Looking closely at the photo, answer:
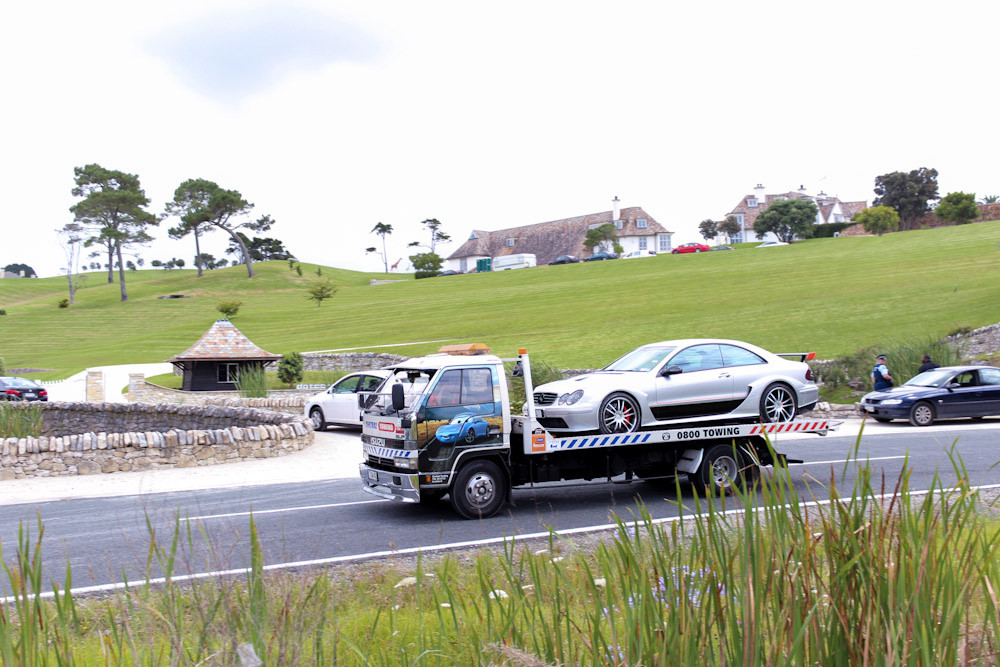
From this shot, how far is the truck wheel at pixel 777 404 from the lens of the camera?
34.8 feet

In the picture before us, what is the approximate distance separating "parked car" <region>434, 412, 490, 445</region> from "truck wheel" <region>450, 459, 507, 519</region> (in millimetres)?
341

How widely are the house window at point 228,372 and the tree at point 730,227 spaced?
304 ft

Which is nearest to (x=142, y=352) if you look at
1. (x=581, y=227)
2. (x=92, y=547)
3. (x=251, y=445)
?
(x=251, y=445)

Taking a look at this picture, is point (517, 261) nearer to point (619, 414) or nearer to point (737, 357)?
point (737, 357)

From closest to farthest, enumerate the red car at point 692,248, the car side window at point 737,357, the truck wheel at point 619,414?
1. the truck wheel at point 619,414
2. the car side window at point 737,357
3. the red car at point 692,248

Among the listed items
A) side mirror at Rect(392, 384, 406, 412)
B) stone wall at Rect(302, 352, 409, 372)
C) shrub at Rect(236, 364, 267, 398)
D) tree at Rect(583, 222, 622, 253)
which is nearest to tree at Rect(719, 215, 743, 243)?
tree at Rect(583, 222, 622, 253)

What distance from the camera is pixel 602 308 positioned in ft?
156

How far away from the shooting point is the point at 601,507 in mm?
10047

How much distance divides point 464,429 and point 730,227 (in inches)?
4266

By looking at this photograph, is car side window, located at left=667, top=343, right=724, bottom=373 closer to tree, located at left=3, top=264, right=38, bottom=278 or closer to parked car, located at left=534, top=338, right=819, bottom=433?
parked car, located at left=534, top=338, right=819, bottom=433

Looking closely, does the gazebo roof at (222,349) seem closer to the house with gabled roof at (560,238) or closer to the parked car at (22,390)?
the parked car at (22,390)

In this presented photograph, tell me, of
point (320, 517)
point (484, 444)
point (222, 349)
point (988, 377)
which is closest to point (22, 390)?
point (222, 349)

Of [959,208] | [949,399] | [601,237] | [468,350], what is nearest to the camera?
[468,350]

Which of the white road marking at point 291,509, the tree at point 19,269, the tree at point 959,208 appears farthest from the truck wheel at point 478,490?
the tree at point 19,269
